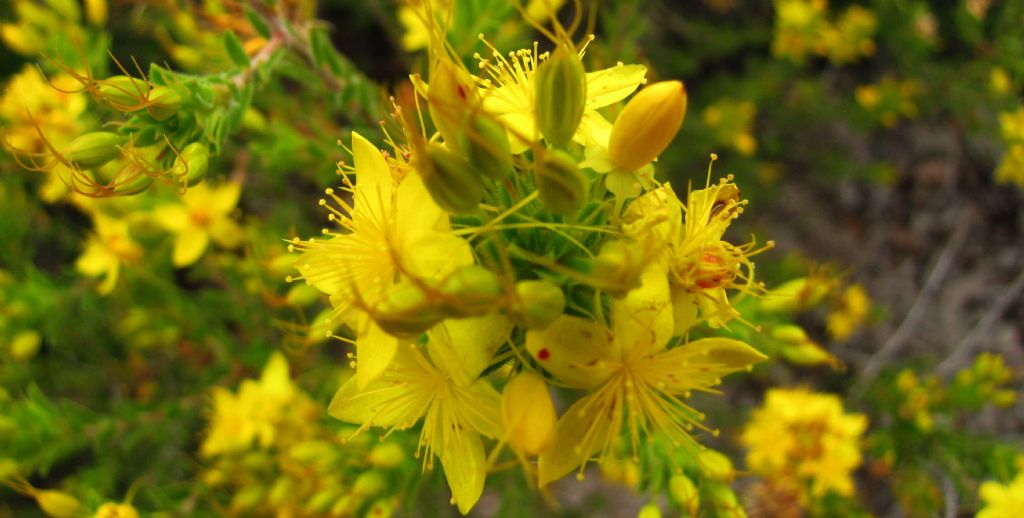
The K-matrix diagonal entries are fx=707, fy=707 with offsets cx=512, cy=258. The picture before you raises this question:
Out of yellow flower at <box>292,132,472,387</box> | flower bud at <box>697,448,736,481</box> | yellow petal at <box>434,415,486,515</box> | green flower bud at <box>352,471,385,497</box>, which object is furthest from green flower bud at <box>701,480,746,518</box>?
yellow flower at <box>292,132,472,387</box>

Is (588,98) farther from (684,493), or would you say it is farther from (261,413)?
(261,413)

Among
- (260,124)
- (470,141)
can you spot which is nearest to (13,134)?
(260,124)

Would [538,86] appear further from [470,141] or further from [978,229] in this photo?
[978,229]

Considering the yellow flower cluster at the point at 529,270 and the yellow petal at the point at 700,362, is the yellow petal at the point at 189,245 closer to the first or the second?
the yellow flower cluster at the point at 529,270

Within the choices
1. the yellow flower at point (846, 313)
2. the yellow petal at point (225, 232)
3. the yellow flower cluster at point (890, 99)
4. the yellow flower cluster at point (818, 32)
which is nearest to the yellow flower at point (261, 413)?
the yellow petal at point (225, 232)

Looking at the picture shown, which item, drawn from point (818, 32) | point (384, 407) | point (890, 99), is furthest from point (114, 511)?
point (890, 99)
